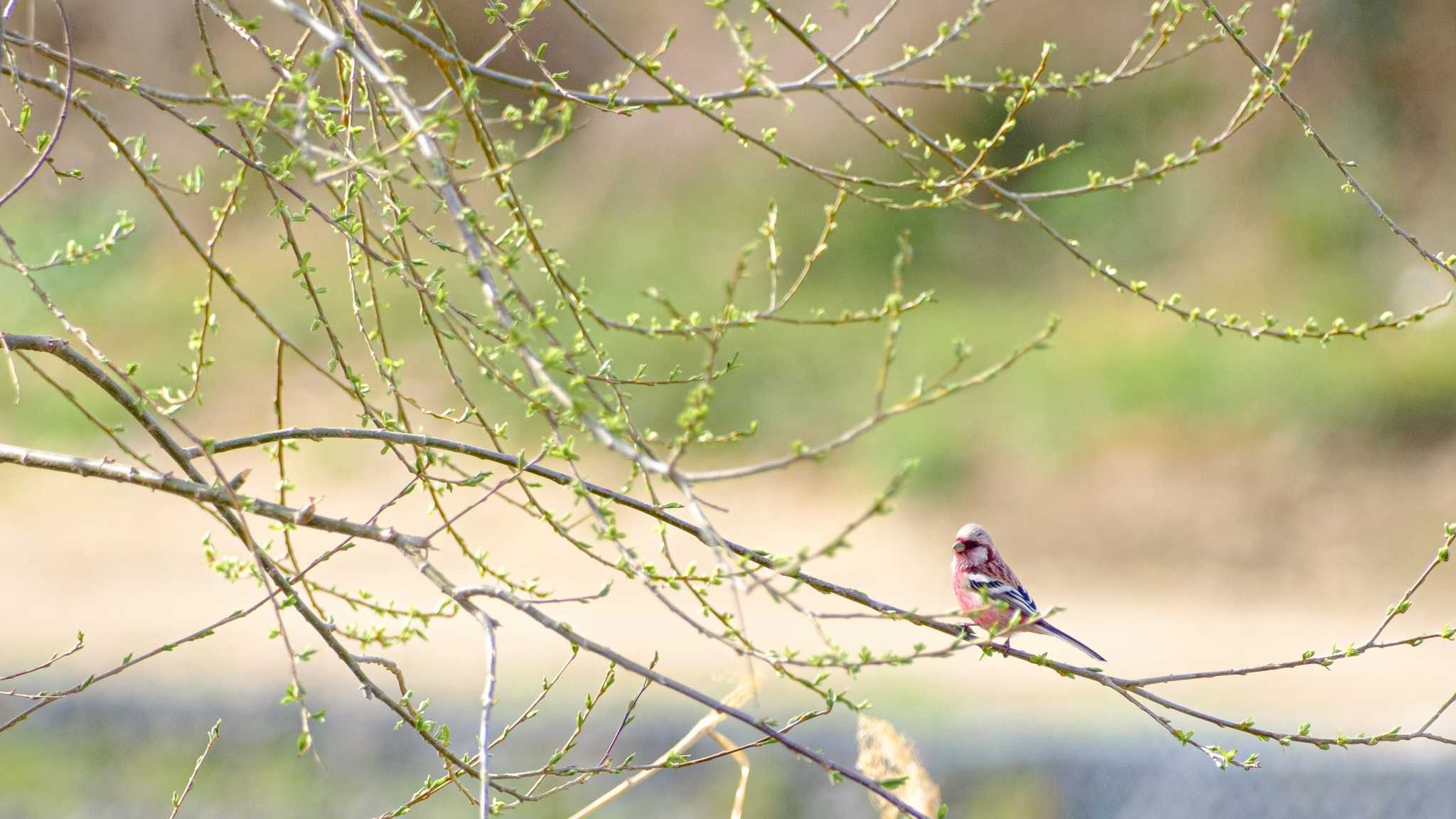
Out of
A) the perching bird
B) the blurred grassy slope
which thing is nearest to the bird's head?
→ the perching bird

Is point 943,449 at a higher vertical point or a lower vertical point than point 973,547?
higher

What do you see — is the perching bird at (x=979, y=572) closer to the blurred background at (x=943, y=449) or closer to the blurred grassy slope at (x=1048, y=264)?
the blurred background at (x=943, y=449)

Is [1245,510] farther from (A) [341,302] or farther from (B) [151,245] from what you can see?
(B) [151,245]

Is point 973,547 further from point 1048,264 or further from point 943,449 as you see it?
point 1048,264

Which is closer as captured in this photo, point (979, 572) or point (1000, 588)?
point (1000, 588)

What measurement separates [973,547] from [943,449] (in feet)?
32.1

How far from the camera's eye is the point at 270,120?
6.55ft

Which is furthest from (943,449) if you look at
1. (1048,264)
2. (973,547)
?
(973,547)

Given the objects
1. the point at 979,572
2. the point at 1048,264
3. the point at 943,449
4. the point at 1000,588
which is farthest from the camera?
the point at 1048,264

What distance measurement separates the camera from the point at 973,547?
3.63m

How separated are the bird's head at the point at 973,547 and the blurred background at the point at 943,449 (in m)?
3.14

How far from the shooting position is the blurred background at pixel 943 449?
25.6 feet

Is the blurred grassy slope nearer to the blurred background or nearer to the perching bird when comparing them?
the blurred background

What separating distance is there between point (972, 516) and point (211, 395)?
851cm
